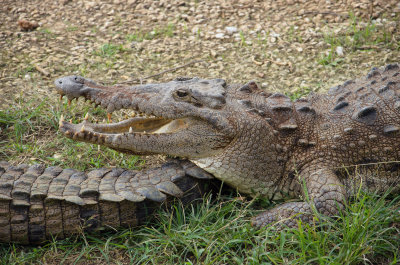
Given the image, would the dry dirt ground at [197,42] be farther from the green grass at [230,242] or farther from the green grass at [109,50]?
the green grass at [230,242]

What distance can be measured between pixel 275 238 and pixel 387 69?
215cm

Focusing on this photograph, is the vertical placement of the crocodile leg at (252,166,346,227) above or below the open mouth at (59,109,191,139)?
below

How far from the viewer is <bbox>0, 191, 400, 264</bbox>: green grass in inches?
118

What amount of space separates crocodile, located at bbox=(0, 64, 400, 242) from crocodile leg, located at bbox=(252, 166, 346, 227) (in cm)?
3

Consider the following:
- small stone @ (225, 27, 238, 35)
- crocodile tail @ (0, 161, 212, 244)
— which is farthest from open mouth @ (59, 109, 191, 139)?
small stone @ (225, 27, 238, 35)

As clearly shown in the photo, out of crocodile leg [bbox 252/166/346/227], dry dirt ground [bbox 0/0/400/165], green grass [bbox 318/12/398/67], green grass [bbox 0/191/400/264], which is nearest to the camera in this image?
green grass [bbox 0/191/400/264]

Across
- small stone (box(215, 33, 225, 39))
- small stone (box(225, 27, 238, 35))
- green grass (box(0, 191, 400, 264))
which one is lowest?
green grass (box(0, 191, 400, 264))

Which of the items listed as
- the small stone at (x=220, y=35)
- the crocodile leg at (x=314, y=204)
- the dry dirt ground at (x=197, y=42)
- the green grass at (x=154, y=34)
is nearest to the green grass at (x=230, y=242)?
the crocodile leg at (x=314, y=204)

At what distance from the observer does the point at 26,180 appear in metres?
3.38

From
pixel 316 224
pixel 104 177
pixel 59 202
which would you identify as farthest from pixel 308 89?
pixel 59 202

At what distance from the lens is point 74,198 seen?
3271mm

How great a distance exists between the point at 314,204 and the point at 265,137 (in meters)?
0.68

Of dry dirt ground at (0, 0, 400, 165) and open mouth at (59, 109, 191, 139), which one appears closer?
open mouth at (59, 109, 191, 139)

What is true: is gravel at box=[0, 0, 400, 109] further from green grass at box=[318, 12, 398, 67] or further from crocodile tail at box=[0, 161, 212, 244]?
crocodile tail at box=[0, 161, 212, 244]
